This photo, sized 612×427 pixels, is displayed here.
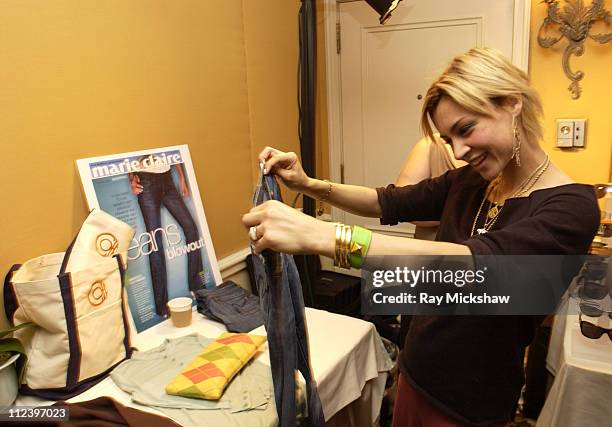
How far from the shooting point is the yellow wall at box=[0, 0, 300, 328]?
4.22 ft

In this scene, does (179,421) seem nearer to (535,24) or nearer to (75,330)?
(75,330)

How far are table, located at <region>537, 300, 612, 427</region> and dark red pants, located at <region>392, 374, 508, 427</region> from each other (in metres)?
0.45

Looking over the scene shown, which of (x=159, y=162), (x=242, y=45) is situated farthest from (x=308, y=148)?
(x=159, y=162)

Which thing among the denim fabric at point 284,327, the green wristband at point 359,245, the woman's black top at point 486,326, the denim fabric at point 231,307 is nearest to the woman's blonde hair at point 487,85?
the woman's black top at point 486,326

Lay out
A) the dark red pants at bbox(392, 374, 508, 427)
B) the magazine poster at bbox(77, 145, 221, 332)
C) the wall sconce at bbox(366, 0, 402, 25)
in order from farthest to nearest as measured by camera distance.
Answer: the wall sconce at bbox(366, 0, 402, 25), the magazine poster at bbox(77, 145, 221, 332), the dark red pants at bbox(392, 374, 508, 427)

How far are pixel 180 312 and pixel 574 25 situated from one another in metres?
2.10

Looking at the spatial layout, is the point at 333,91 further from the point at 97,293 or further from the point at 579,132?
the point at 97,293

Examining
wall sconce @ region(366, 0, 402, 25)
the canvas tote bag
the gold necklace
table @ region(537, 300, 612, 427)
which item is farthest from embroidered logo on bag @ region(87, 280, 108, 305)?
wall sconce @ region(366, 0, 402, 25)

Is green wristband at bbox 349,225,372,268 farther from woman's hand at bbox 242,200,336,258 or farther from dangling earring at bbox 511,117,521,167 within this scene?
dangling earring at bbox 511,117,521,167

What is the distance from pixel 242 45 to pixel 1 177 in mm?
1189

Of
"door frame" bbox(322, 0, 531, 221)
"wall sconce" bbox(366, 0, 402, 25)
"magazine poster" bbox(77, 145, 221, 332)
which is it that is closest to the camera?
"magazine poster" bbox(77, 145, 221, 332)

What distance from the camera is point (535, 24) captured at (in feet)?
7.32

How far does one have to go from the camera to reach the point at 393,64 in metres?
2.61

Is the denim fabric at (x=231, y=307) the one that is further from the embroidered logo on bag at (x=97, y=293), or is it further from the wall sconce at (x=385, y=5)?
the wall sconce at (x=385, y=5)
